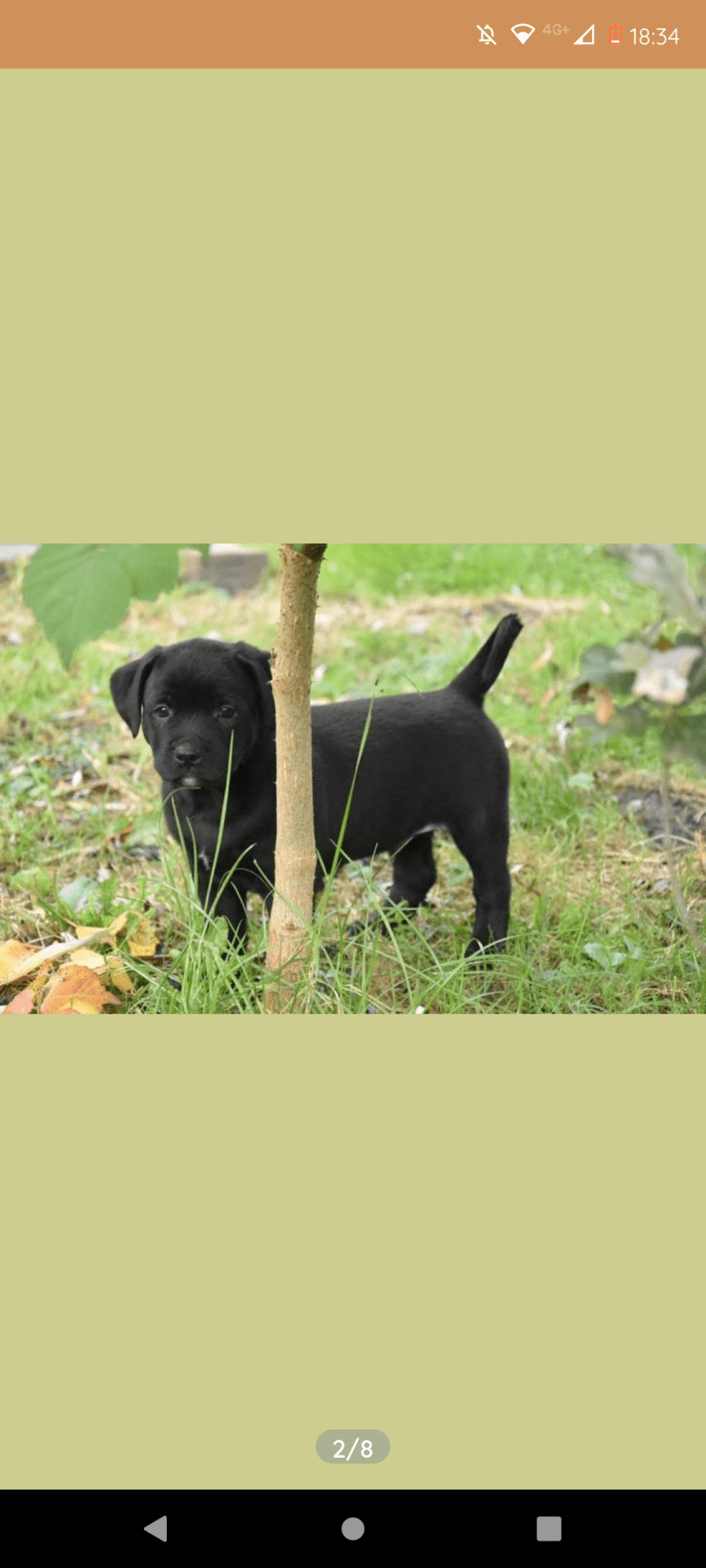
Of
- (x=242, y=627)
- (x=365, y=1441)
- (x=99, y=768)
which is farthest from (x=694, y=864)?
(x=242, y=627)

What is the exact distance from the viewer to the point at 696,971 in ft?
8.74

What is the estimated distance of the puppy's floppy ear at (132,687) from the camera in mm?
3064

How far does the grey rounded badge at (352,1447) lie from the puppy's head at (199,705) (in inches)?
59.0

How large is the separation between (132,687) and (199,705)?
7.1 inches

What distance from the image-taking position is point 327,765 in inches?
131

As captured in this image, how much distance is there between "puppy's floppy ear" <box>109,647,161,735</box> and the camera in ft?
10.1

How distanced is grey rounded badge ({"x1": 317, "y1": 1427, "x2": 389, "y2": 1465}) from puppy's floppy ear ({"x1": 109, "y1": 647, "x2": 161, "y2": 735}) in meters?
1.67

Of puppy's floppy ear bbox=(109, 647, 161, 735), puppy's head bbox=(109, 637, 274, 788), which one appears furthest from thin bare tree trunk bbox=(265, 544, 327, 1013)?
puppy's floppy ear bbox=(109, 647, 161, 735)

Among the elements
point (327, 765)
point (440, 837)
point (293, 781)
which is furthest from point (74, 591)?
point (440, 837)

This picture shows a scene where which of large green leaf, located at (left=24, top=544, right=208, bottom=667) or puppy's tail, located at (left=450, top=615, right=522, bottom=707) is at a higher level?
large green leaf, located at (left=24, top=544, right=208, bottom=667)

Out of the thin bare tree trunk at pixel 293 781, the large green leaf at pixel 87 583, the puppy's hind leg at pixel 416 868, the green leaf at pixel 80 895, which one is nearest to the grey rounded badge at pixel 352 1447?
the thin bare tree trunk at pixel 293 781

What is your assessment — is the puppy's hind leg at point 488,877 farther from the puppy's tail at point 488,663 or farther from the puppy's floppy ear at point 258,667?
the puppy's floppy ear at point 258,667
